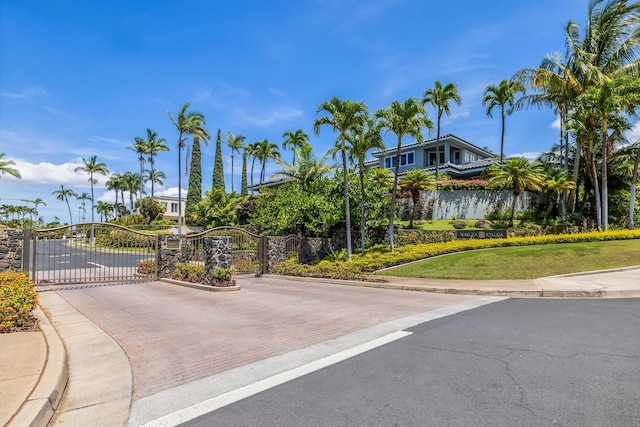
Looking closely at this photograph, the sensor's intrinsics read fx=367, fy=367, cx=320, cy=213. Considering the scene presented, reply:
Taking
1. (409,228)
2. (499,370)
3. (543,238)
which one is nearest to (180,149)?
(409,228)

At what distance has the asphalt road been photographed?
3.59 metres

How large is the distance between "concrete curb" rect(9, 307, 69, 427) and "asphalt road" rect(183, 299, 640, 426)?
143 cm

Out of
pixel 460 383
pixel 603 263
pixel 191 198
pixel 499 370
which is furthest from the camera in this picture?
pixel 191 198

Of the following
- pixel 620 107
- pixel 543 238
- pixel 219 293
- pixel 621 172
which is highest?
pixel 620 107

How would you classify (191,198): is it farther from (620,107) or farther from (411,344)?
(411,344)

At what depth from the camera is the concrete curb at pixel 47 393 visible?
3.48m

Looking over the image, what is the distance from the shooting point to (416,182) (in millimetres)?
26625

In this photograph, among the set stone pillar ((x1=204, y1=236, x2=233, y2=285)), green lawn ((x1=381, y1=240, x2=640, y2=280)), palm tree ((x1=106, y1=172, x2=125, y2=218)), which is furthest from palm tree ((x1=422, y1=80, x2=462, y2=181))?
palm tree ((x1=106, y1=172, x2=125, y2=218))

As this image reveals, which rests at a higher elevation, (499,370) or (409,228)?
(409,228)

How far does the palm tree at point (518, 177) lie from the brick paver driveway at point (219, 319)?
51.5 feet

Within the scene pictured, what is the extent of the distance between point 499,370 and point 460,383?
0.73 metres

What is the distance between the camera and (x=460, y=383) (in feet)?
14.3

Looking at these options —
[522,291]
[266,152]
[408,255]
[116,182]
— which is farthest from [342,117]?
[116,182]

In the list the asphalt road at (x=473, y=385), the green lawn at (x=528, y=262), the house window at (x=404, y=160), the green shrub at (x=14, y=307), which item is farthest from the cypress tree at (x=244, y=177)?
the asphalt road at (x=473, y=385)
